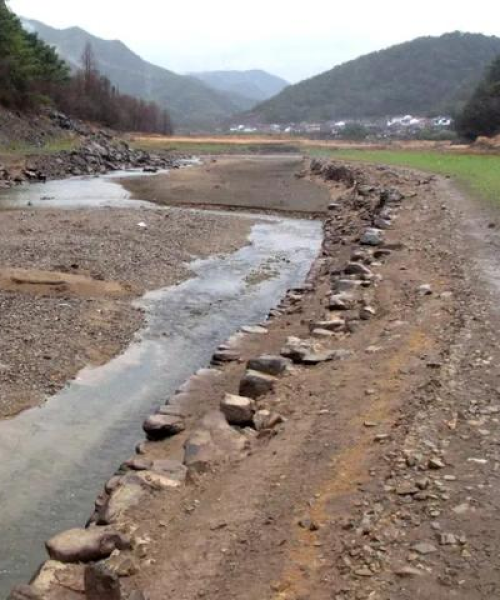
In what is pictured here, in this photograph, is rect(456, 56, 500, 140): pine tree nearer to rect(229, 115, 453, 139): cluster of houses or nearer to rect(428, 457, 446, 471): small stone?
rect(229, 115, 453, 139): cluster of houses

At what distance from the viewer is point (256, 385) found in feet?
29.6

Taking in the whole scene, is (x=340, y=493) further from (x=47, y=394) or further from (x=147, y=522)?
(x=47, y=394)

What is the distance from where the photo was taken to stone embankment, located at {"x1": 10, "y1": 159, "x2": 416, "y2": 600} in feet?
17.6

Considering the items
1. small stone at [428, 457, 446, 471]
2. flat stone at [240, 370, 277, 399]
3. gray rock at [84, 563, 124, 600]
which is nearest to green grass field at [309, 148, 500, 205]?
flat stone at [240, 370, 277, 399]

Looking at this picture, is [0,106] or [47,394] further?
[0,106]

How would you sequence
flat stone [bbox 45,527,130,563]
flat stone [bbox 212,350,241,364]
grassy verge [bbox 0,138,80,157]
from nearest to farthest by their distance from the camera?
flat stone [bbox 45,527,130,563]
flat stone [bbox 212,350,241,364]
grassy verge [bbox 0,138,80,157]

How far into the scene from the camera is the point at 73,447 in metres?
8.40

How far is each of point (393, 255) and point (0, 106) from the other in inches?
2028

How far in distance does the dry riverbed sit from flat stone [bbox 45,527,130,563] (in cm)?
378

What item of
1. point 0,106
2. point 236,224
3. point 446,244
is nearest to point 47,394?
point 446,244

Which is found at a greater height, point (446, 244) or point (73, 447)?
point (446, 244)

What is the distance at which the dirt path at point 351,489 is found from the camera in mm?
4910

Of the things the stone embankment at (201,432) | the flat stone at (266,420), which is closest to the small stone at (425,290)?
the stone embankment at (201,432)

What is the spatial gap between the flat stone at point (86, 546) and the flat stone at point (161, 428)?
104 inches
